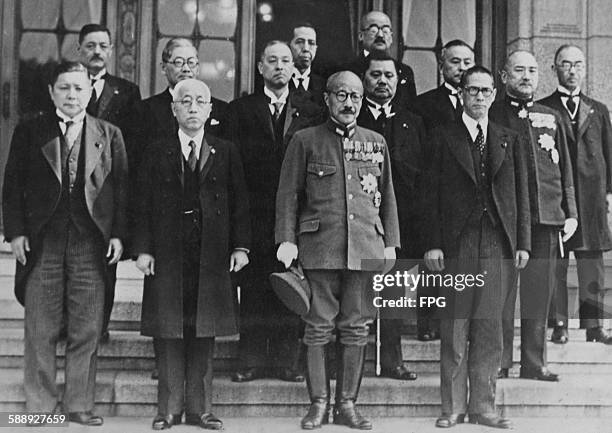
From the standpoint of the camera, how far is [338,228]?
3.38 metres

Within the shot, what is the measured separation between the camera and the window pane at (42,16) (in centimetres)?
457

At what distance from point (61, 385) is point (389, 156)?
1.59 meters

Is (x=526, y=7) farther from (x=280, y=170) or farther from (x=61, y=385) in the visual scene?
(x=61, y=385)

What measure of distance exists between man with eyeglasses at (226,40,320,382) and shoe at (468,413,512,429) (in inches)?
28.7

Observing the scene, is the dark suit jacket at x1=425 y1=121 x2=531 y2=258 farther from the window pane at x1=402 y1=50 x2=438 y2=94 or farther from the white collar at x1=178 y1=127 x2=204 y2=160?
the window pane at x1=402 y1=50 x2=438 y2=94

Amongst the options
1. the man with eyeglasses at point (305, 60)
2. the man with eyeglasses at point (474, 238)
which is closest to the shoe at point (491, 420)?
the man with eyeglasses at point (474, 238)

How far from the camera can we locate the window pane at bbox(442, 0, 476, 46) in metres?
4.97

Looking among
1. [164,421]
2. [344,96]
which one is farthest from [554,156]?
[164,421]

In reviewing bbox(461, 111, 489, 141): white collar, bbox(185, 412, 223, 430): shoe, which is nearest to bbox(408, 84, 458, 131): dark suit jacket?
bbox(461, 111, 489, 141): white collar

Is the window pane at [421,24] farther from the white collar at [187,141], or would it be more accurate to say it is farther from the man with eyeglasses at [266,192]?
the white collar at [187,141]

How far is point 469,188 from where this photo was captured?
11.5ft

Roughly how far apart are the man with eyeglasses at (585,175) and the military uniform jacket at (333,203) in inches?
42.1

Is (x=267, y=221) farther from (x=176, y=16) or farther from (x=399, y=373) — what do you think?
(x=176, y=16)

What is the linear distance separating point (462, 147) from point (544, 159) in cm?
55
